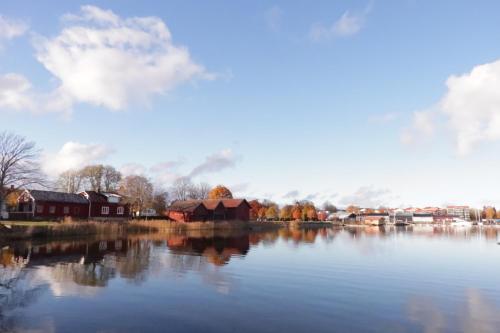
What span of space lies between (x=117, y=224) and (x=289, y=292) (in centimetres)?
4028

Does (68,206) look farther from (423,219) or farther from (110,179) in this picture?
(423,219)

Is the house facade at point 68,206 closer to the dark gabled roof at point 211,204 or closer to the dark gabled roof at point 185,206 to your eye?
the dark gabled roof at point 185,206

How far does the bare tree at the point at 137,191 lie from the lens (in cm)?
7890

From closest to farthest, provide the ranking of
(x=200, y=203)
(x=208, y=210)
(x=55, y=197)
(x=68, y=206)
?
1. (x=55, y=197)
2. (x=68, y=206)
3. (x=200, y=203)
4. (x=208, y=210)

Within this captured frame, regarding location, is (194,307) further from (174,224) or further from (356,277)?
(174,224)

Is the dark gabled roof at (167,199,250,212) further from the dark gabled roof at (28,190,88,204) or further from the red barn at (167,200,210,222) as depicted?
the dark gabled roof at (28,190,88,204)

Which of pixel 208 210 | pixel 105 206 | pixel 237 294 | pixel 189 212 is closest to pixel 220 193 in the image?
pixel 208 210

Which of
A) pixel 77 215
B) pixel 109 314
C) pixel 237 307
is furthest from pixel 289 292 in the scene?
pixel 77 215

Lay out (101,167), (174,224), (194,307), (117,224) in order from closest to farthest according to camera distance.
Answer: (194,307), (117,224), (174,224), (101,167)

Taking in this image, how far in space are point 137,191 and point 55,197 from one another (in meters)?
17.8

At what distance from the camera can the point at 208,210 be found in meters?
88.1

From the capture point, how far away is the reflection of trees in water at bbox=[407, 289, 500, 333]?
13227 millimetres

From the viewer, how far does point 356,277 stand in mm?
23047

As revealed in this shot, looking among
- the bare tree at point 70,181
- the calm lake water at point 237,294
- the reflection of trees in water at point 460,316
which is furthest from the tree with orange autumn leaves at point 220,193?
the reflection of trees in water at point 460,316
